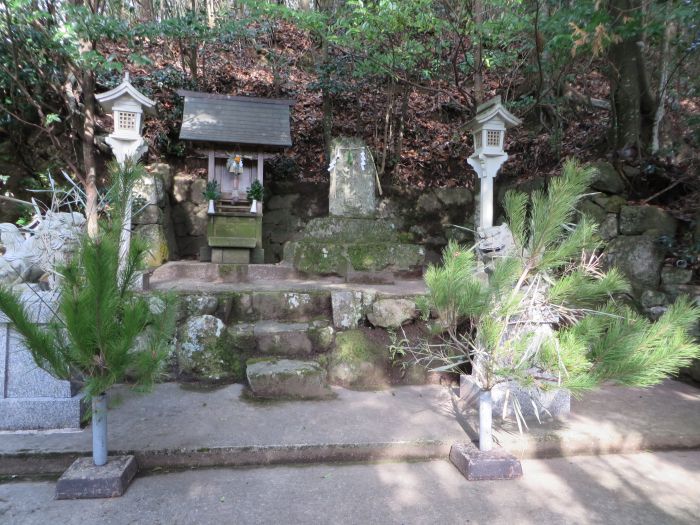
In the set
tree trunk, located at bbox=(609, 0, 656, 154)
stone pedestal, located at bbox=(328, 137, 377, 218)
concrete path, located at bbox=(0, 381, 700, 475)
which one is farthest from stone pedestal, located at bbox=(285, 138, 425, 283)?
tree trunk, located at bbox=(609, 0, 656, 154)

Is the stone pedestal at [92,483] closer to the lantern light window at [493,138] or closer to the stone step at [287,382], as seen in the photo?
the stone step at [287,382]

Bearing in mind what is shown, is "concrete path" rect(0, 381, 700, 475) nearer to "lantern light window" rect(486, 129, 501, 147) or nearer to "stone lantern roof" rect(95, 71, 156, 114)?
"lantern light window" rect(486, 129, 501, 147)

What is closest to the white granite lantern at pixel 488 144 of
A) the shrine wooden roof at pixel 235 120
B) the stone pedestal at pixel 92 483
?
the shrine wooden roof at pixel 235 120

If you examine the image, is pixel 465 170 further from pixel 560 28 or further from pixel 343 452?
pixel 343 452

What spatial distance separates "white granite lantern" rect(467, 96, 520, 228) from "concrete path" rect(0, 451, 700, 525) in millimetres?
2947

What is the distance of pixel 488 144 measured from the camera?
16.1ft

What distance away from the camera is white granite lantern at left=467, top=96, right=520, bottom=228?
480cm

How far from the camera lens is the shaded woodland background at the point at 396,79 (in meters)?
5.53

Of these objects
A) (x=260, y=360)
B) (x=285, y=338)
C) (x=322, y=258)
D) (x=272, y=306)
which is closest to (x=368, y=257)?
(x=322, y=258)

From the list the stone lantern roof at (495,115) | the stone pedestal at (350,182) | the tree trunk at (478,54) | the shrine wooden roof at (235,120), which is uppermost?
the tree trunk at (478,54)

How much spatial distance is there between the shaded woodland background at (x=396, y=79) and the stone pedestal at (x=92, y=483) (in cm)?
416

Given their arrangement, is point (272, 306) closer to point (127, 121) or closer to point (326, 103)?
point (127, 121)

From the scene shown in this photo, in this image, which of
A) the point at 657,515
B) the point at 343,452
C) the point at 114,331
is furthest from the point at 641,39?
the point at 114,331

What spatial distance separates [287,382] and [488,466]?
1686 mm
